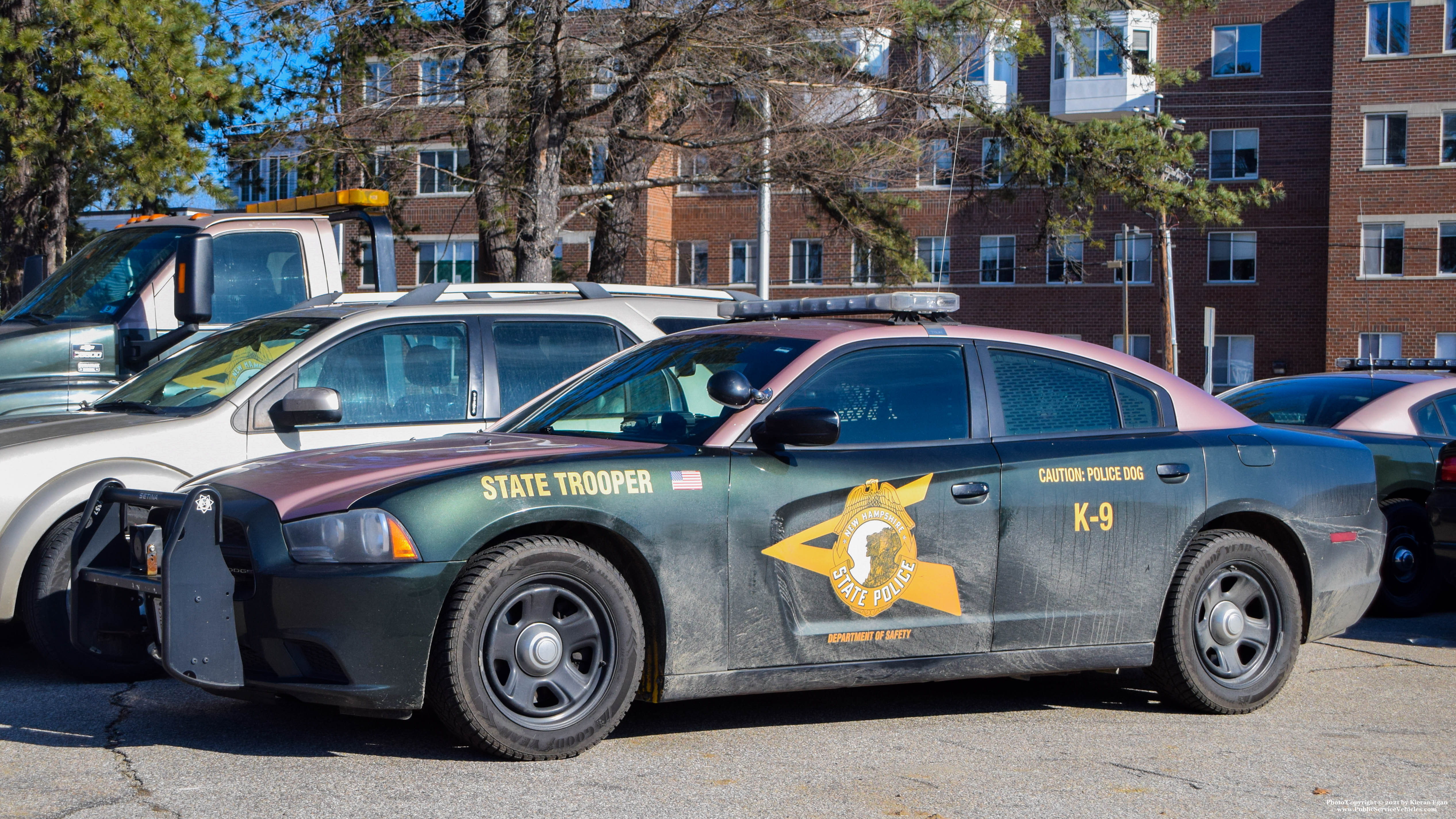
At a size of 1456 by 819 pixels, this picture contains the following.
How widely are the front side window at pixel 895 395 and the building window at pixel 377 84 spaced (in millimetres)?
11361

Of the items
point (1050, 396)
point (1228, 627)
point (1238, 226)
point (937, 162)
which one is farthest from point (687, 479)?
point (1238, 226)

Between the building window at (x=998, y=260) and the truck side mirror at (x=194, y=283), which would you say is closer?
the truck side mirror at (x=194, y=283)

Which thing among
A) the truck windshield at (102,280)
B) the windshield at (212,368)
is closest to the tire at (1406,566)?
the windshield at (212,368)

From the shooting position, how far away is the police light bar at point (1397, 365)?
10.6 m

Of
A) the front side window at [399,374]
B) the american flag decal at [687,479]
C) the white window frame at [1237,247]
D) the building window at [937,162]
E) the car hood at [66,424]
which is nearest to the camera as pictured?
the american flag decal at [687,479]

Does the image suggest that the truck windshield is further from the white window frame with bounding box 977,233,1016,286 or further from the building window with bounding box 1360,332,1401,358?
the building window with bounding box 1360,332,1401,358

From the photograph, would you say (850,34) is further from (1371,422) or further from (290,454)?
(290,454)

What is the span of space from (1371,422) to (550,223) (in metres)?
9.36

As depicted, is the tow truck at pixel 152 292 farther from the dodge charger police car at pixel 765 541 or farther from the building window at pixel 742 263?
the building window at pixel 742 263

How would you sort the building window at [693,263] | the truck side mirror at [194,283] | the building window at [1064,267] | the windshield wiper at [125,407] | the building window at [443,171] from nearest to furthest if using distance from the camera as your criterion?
the windshield wiper at [125,407] < the truck side mirror at [194,283] < the building window at [443,171] < the building window at [1064,267] < the building window at [693,263]

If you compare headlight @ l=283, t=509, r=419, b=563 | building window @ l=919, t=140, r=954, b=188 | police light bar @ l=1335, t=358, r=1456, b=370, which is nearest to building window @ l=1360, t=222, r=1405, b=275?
building window @ l=919, t=140, r=954, b=188

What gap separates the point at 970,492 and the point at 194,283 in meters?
5.14

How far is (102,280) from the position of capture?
9141 mm

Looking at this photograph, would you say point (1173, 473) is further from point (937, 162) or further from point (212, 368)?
point (937, 162)
